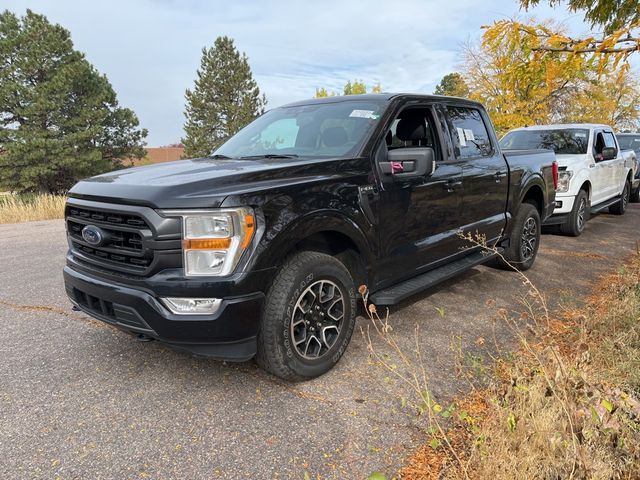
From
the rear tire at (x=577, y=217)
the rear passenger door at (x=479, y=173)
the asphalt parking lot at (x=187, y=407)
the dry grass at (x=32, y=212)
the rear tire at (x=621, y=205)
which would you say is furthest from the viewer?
the dry grass at (x=32, y=212)

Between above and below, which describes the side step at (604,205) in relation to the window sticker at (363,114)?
below

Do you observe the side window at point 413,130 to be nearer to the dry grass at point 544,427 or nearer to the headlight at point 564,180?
the dry grass at point 544,427

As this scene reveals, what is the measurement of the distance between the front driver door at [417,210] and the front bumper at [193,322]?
1.27 meters

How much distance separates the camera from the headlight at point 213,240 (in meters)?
2.49

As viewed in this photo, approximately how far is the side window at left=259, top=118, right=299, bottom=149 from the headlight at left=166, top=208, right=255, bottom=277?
152 centimetres

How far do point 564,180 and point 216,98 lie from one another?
3306 centimetres

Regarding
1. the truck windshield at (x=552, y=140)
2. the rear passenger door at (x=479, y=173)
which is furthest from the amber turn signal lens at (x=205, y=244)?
the truck windshield at (x=552, y=140)

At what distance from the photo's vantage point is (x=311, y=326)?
2.97 m

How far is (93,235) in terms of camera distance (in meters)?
2.83

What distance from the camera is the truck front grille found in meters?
2.61

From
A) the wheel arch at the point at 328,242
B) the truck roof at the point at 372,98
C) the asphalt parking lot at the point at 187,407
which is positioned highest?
the truck roof at the point at 372,98

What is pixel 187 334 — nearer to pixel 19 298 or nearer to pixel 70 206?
pixel 70 206

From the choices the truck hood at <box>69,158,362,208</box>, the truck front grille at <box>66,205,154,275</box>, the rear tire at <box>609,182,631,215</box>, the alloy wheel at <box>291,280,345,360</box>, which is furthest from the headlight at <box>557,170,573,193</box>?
the truck front grille at <box>66,205,154,275</box>

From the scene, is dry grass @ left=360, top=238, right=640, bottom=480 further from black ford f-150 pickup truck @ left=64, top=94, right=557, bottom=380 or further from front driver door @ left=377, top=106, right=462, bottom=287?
front driver door @ left=377, top=106, right=462, bottom=287
